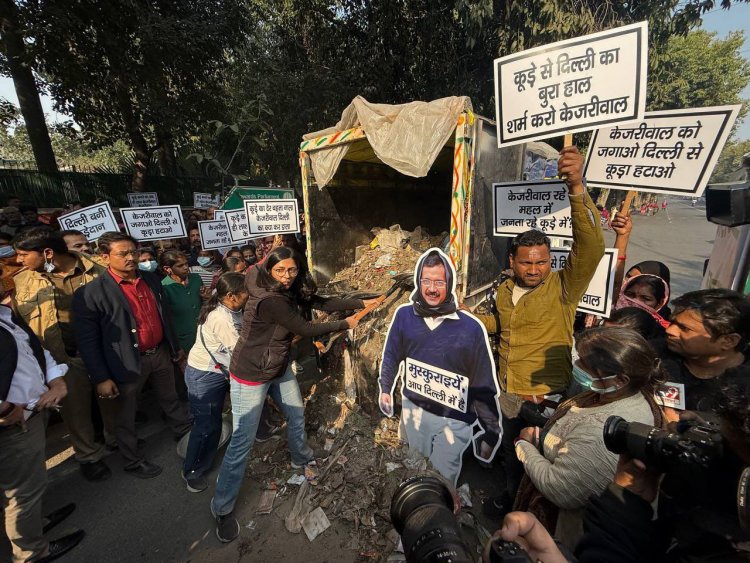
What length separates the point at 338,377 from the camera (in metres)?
4.17

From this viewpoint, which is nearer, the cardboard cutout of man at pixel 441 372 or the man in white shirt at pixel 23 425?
the man in white shirt at pixel 23 425

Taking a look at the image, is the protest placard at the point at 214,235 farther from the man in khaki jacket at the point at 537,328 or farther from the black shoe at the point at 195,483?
the man in khaki jacket at the point at 537,328

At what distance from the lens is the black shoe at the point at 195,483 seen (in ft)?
9.64

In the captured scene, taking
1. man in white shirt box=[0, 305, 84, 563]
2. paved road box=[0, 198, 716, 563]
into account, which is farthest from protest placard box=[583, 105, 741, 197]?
man in white shirt box=[0, 305, 84, 563]

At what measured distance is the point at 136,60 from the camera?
940 centimetres

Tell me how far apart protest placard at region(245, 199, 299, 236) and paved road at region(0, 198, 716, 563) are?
3021 mm

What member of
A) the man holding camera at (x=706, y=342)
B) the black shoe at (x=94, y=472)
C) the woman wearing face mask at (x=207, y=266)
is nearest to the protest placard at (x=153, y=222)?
the woman wearing face mask at (x=207, y=266)

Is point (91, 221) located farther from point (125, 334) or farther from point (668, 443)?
point (668, 443)

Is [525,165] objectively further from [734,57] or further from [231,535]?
[734,57]

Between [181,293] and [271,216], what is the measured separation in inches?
76.5

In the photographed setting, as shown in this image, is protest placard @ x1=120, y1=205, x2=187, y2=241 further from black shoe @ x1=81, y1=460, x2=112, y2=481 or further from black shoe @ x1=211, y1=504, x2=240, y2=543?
black shoe @ x1=211, y1=504, x2=240, y2=543

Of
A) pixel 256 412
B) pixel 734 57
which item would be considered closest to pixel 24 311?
pixel 256 412

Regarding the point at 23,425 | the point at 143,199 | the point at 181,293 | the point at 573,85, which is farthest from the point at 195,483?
the point at 143,199

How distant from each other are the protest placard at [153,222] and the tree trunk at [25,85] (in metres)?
7.55
